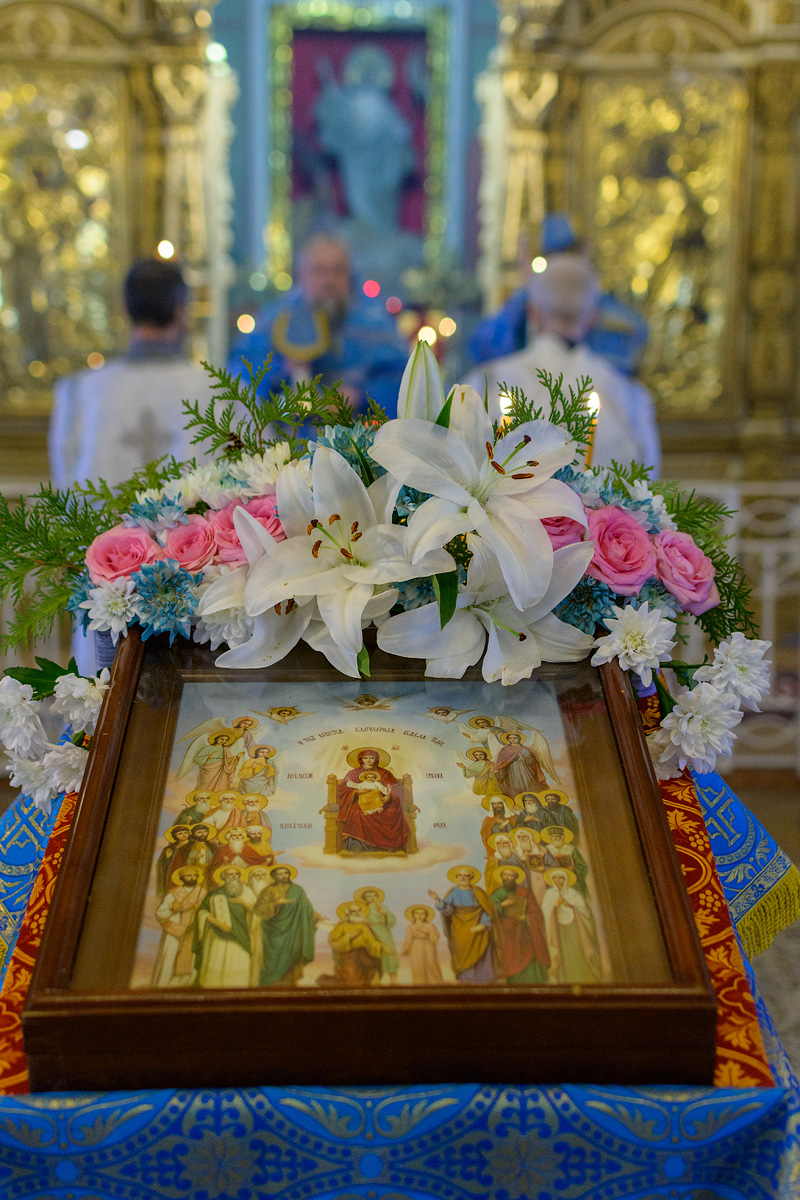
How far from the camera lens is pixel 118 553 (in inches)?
48.6

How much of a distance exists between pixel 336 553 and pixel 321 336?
339 cm

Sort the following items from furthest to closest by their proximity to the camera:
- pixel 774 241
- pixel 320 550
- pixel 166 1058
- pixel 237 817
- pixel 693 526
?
pixel 774 241 < pixel 693 526 < pixel 320 550 < pixel 237 817 < pixel 166 1058

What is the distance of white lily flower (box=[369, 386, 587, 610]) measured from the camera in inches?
42.1

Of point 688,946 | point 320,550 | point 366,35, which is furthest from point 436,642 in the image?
point 366,35

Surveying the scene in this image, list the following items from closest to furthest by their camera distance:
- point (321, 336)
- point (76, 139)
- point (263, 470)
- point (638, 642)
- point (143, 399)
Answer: point (638, 642), point (263, 470), point (143, 399), point (321, 336), point (76, 139)

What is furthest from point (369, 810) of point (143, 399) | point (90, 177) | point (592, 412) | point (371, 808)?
point (90, 177)

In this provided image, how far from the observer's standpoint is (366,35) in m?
6.87

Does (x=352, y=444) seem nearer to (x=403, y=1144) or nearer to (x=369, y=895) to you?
(x=369, y=895)

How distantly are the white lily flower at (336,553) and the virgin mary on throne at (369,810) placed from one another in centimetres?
10

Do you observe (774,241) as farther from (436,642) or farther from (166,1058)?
(166,1058)

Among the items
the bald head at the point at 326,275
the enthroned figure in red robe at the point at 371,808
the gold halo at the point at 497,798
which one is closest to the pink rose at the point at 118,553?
the enthroned figure in red robe at the point at 371,808

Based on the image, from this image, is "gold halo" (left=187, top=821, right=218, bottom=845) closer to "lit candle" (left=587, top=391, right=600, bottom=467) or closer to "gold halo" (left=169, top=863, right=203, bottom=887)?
"gold halo" (left=169, top=863, right=203, bottom=887)

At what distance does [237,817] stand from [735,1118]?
0.48 metres

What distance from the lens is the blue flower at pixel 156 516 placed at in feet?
4.22
